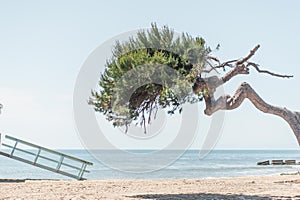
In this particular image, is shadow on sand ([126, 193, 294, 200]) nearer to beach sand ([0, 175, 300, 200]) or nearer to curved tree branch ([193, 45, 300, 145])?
beach sand ([0, 175, 300, 200])

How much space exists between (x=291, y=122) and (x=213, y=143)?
2.31m

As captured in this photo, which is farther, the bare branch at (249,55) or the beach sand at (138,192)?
the bare branch at (249,55)

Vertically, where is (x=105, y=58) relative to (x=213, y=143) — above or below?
above

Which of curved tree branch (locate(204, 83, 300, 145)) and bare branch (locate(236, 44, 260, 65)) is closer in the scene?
curved tree branch (locate(204, 83, 300, 145))

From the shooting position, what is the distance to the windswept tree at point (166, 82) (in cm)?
1041

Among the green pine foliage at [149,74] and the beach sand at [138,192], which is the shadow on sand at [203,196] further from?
the green pine foliage at [149,74]

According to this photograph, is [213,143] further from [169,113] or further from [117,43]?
[117,43]

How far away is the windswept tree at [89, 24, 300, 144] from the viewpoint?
1041 cm

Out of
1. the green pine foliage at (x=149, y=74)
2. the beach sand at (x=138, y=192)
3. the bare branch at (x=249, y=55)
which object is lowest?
the beach sand at (x=138, y=192)

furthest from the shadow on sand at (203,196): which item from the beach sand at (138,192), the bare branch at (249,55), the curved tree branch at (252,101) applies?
the bare branch at (249,55)

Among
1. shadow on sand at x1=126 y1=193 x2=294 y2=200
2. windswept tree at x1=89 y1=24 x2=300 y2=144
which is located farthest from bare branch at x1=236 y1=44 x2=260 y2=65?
shadow on sand at x1=126 y1=193 x2=294 y2=200

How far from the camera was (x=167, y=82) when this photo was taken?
1034 centimetres

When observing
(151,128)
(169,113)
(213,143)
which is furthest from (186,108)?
(213,143)

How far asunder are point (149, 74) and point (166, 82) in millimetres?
445
